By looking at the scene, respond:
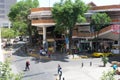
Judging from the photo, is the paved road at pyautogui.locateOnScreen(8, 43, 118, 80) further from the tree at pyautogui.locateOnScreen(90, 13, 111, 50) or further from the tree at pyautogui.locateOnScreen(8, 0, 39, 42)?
the tree at pyautogui.locateOnScreen(8, 0, 39, 42)

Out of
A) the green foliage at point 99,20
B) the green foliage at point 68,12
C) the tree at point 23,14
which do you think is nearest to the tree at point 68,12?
the green foliage at point 68,12

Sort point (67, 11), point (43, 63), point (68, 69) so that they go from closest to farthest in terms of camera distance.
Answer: point (68, 69)
point (43, 63)
point (67, 11)

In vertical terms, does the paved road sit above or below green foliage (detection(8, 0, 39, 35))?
below

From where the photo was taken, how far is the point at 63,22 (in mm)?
51656

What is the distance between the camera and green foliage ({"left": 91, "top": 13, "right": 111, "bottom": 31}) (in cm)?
5374

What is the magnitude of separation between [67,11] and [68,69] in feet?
40.7

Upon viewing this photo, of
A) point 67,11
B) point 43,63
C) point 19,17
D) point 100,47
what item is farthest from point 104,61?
point 19,17

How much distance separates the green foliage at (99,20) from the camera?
5374 cm

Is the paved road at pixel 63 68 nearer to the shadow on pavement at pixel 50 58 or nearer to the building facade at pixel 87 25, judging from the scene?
the shadow on pavement at pixel 50 58

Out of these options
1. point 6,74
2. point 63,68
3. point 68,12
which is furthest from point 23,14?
point 6,74

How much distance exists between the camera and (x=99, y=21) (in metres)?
53.8

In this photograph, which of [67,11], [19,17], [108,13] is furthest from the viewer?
[19,17]

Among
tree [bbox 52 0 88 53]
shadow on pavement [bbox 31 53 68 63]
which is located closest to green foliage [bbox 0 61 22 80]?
shadow on pavement [bbox 31 53 68 63]

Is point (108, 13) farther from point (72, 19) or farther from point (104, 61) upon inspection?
point (104, 61)
